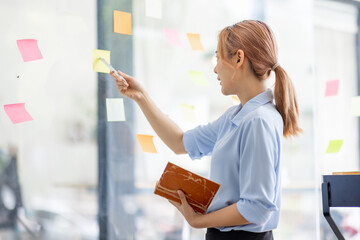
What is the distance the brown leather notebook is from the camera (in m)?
1.16

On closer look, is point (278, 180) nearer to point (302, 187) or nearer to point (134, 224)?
point (134, 224)

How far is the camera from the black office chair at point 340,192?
1.12 metres

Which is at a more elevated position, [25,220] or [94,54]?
[94,54]

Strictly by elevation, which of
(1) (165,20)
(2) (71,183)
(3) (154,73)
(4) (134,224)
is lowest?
(4) (134,224)

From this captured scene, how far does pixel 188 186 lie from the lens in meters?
1.19

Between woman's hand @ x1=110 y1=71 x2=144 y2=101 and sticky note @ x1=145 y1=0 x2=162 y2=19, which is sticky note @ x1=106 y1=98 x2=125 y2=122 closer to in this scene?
woman's hand @ x1=110 y1=71 x2=144 y2=101

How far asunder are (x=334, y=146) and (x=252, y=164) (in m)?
1.20

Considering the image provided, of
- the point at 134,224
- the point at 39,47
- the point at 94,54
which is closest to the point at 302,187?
the point at 134,224

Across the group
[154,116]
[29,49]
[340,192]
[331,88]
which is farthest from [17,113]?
[331,88]

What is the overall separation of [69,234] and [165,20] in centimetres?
94

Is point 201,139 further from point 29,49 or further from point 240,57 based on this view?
point 29,49

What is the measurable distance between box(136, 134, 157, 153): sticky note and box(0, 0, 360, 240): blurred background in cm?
2

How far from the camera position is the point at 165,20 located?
1813 millimetres

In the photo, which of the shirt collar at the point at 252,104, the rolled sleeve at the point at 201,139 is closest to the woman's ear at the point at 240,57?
the shirt collar at the point at 252,104
